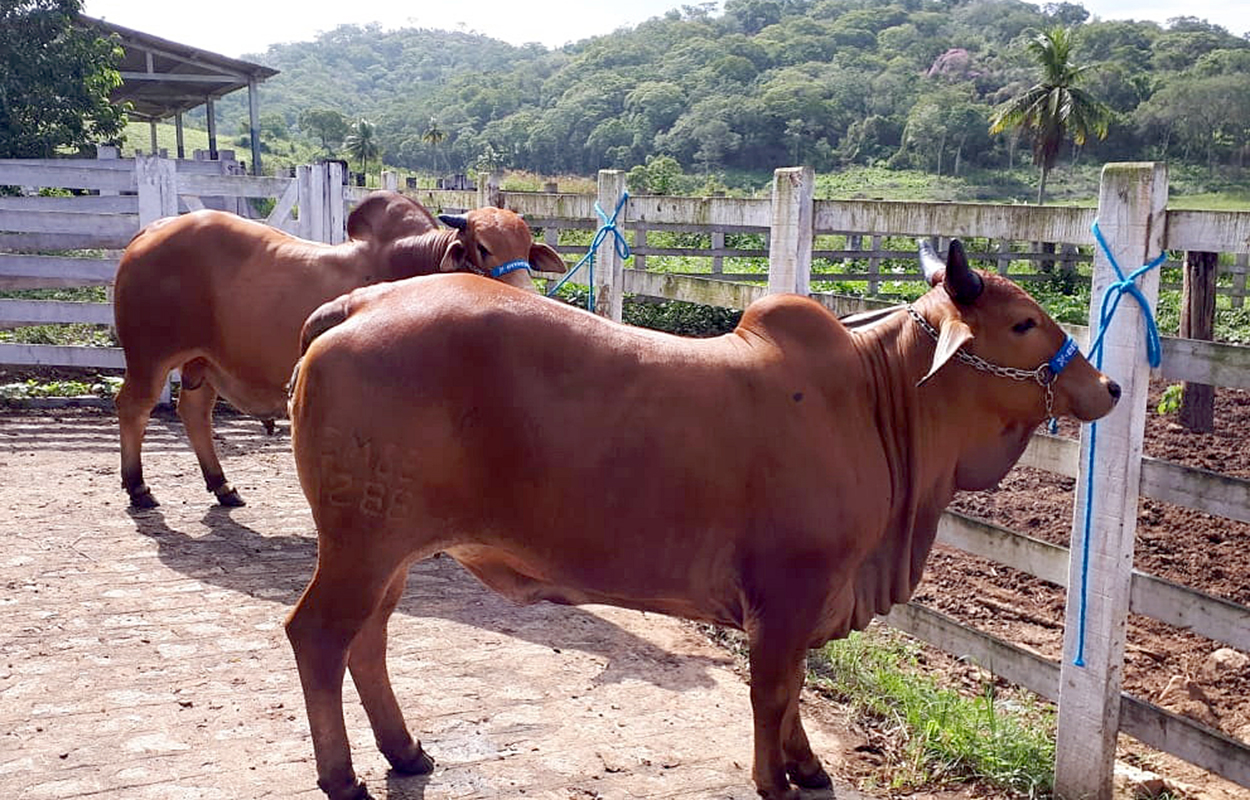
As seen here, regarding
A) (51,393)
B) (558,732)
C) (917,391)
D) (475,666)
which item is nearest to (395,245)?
(475,666)

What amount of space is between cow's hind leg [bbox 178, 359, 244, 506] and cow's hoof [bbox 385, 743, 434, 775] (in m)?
3.65

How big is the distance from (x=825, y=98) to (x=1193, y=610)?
10847 cm

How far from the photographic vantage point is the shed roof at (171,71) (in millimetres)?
25797

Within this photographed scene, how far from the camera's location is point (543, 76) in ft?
580

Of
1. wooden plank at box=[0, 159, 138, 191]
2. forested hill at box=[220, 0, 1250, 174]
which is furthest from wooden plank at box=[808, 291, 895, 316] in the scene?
forested hill at box=[220, 0, 1250, 174]

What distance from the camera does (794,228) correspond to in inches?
194

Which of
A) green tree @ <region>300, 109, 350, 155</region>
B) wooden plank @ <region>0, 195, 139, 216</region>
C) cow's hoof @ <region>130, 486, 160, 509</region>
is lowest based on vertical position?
cow's hoof @ <region>130, 486, 160, 509</region>

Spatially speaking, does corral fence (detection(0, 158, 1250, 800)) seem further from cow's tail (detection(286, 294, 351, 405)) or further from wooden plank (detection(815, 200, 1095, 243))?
cow's tail (detection(286, 294, 351, 405))

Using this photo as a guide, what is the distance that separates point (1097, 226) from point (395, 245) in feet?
12.5

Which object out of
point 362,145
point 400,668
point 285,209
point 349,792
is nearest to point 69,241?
point 285,209

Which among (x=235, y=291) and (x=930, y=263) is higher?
(x=930, y=263)

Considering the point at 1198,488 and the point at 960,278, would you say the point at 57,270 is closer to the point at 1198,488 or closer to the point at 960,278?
the point at 960,278

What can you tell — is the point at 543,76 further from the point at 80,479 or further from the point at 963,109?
the point at 80,479

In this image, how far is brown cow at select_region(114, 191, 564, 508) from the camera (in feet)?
20.5
